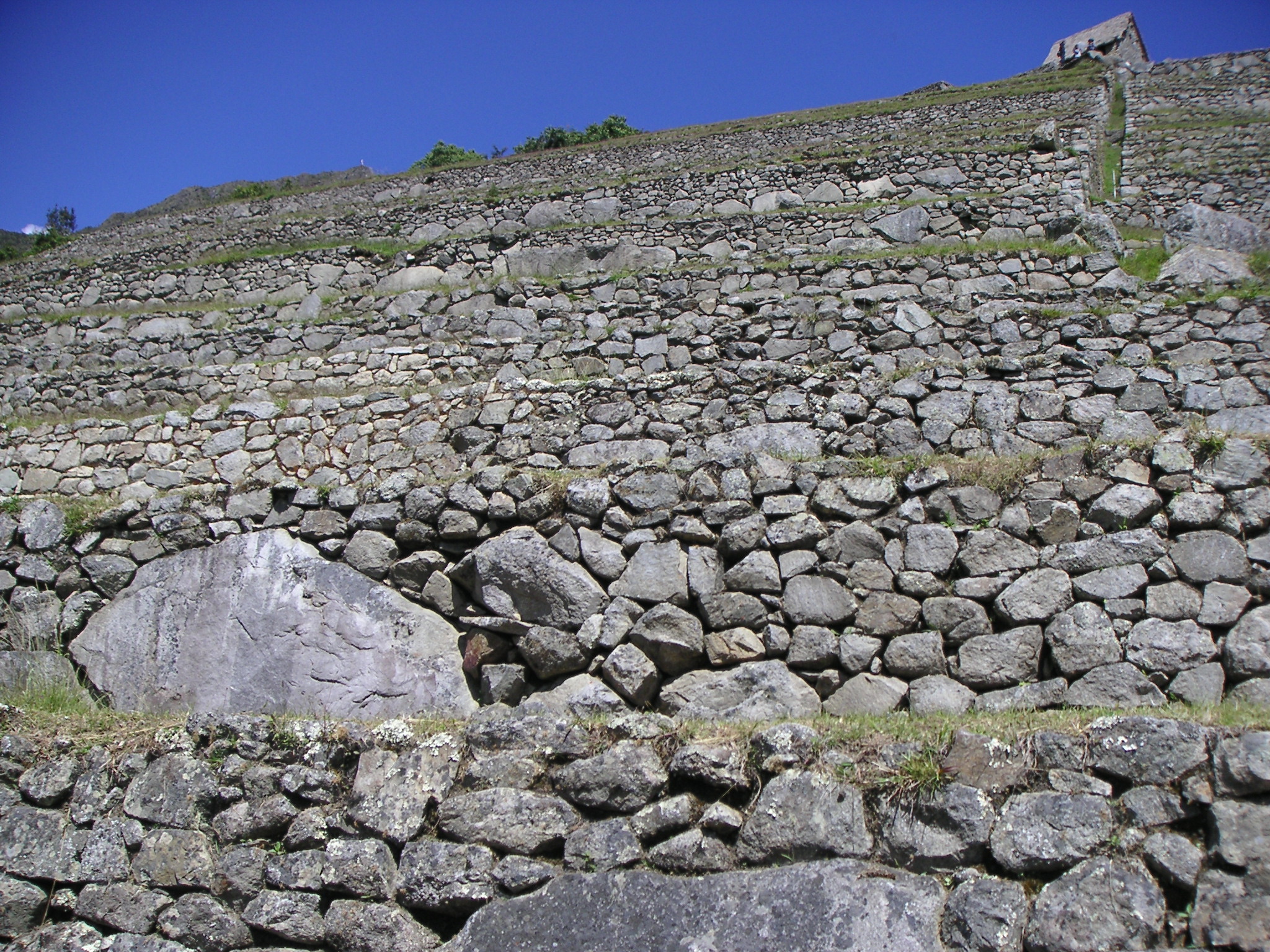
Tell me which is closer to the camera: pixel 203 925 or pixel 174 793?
pixel 203 925

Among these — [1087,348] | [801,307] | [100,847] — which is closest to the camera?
[100,847]

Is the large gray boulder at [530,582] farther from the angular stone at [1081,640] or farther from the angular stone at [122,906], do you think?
the angular stone at [1081,640]

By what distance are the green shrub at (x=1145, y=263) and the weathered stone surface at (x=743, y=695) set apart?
693cm

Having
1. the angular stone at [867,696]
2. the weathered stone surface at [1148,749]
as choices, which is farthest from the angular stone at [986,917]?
the angular stone at [867,696]

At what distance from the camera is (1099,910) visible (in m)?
3.43

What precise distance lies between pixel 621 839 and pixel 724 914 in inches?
23.9

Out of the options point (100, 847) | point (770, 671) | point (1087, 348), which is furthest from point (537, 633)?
point (1087, 348)

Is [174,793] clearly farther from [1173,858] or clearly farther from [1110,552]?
[1110,552]

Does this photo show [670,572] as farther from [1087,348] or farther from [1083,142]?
[1083,142]

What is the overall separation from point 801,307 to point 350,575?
18.3 feet

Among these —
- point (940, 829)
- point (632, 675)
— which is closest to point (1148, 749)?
point (940, 829)

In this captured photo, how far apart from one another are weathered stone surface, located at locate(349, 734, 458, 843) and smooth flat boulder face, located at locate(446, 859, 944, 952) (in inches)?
25.9

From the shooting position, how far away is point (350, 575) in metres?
7.27

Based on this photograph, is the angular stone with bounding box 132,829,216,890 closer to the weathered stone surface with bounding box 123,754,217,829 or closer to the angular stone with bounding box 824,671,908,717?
the weathered stone surface with bounding box 123,754,217,829
